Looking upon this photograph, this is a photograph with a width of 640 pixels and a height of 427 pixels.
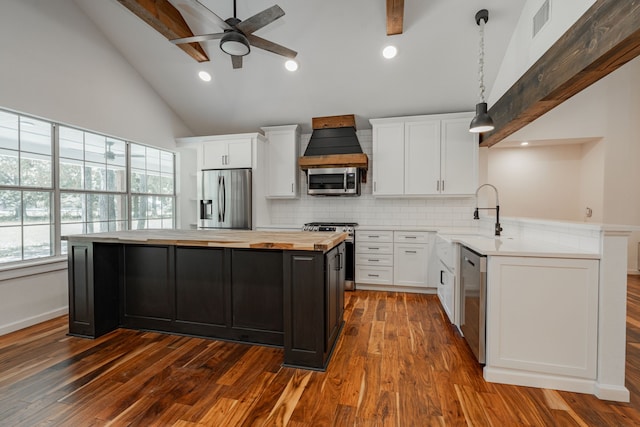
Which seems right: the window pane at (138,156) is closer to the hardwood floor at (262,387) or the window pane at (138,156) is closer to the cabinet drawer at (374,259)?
the hardwood floor at (262,387)

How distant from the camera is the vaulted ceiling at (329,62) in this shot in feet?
10.2

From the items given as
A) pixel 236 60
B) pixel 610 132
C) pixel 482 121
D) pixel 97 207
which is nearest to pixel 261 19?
pixel 236 60

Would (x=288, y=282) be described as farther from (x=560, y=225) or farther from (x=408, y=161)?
(x=408, y=161)

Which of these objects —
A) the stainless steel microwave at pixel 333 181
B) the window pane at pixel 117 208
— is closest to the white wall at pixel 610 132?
the stainless steel microwave at pixel 333 181

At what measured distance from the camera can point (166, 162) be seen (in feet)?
16.3

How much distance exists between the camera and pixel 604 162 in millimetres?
4766

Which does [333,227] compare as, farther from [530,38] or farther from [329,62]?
[530,38]

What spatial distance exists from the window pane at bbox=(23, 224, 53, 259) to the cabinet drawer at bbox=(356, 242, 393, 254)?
12.4 feet

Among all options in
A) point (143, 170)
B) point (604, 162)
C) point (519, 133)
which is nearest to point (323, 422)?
point (143, 170)

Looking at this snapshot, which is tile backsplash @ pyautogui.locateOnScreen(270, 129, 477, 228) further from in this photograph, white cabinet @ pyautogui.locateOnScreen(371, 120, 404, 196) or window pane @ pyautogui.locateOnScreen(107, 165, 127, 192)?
window pane @ pyautogui.locateOnScreen(107, 165, 127, 192)

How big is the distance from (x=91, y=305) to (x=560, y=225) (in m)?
4.04

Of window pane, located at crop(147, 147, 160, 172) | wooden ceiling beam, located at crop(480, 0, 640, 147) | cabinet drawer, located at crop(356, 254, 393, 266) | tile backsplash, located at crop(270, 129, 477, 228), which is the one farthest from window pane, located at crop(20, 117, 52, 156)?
wooden ceiling beam, located at crop(480, 0, 640, 147)

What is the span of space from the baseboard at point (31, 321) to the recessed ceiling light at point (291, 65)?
13.1ft

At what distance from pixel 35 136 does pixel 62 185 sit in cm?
57
